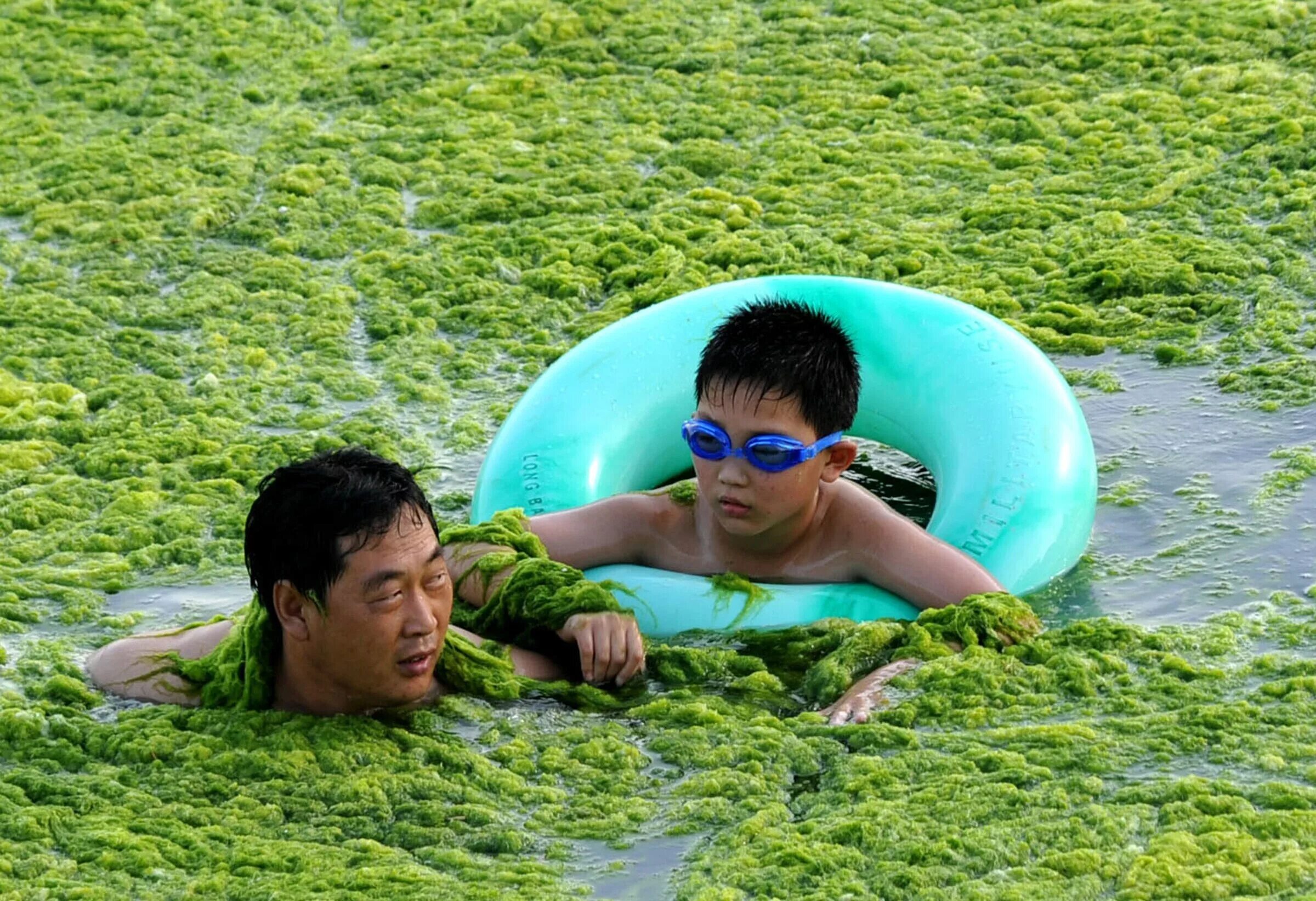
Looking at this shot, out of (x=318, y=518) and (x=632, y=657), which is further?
(x=632, y=657)

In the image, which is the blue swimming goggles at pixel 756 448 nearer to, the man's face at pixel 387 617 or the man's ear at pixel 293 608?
the man's face at pixel 387 617

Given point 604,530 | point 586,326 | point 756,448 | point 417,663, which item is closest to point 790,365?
point 756,448

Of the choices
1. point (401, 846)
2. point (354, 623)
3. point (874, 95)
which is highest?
point (874, 95)

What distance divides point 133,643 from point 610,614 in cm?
93

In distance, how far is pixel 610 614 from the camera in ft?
11.7

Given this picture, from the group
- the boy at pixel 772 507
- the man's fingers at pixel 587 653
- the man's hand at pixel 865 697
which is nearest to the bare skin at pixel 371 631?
the man's fingers at pixel 587 653

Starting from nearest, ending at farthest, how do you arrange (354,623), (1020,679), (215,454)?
(354,623) → (1020,679) → (215,454)

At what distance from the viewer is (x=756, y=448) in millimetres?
3611

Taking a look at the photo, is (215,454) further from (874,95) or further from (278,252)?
(874,95)

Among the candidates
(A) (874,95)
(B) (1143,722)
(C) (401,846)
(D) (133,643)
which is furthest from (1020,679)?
(A) (874,95)

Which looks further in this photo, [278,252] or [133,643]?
[278,252]

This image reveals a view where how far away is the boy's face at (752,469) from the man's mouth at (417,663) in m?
0.72

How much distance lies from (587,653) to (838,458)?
0.67 metres

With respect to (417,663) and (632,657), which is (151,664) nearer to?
(417,663)
